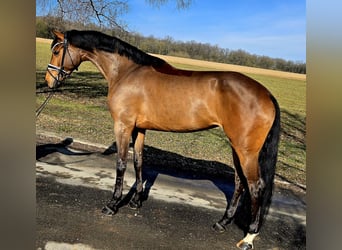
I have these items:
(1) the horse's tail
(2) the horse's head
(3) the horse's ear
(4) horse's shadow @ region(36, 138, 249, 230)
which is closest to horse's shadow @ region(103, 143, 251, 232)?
(4) horse's shadow @ region(36, 138, 249, 230)

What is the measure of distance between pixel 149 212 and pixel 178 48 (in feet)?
17.1

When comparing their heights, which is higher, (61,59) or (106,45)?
(106,45)

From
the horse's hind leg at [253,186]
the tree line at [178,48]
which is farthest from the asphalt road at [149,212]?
the tree line at [178,48]

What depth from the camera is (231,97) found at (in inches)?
103

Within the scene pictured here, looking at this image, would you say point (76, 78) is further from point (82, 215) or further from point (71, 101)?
point (82, 215)

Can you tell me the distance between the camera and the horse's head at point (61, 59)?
3098 millimetres

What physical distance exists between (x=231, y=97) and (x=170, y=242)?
1378 millimetres

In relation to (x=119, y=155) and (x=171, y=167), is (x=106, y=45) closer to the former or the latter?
(x=119, y=155)

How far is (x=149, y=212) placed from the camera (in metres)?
3.19

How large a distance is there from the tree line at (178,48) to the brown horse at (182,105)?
9.14 feet

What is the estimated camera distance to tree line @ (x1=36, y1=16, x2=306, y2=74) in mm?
6363

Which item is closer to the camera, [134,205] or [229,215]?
[229,215]

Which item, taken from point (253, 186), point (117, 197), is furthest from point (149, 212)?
point (253, 186)

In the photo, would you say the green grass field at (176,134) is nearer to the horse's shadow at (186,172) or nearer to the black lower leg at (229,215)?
the horse's shadow at (186,172)
